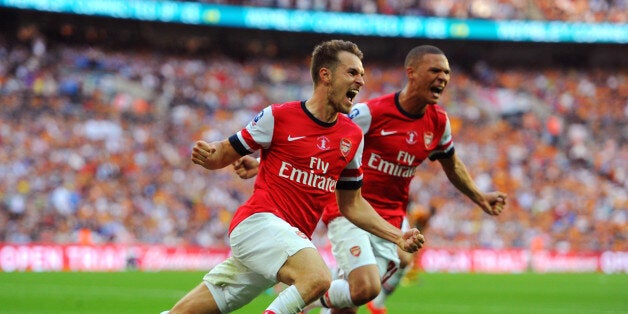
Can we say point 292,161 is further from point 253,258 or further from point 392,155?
point 392,155

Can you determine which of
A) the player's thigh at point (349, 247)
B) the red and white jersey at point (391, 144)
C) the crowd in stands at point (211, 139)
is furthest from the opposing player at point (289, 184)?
the crowd in stands at point (211, 139)

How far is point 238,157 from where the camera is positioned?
7.34m

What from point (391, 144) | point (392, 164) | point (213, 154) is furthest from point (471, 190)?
point (213, 154)

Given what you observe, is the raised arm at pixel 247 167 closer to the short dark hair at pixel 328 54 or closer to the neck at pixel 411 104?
the short dark hair at pixel 328 54

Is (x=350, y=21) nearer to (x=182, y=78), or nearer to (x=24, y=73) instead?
(x=182, y=78)

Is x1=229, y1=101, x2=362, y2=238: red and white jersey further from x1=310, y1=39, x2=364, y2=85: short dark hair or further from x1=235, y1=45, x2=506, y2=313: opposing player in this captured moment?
x1=235, y1=45, x2=506, y2=313: opposing player

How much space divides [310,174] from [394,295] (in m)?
11.4

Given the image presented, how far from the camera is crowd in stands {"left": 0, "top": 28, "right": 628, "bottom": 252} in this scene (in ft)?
89.6

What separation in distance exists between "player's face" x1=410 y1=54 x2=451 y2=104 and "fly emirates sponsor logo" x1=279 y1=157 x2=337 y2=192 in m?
2.01

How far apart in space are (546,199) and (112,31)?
638 inches

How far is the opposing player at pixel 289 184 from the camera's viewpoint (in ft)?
22.7

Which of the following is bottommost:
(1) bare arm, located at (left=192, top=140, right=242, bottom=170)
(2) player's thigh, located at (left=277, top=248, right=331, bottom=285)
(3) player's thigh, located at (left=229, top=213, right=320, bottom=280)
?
(2) player's thigh, located at (left=277, top=248, right=331, bottom=285)

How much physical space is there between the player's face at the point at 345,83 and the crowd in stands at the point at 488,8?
2878 cm

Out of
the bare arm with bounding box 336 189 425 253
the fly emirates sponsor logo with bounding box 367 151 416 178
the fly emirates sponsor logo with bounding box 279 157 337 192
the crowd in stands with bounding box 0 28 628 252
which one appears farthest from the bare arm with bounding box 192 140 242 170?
the crowd in stands with bounding box 0 28 628 252
